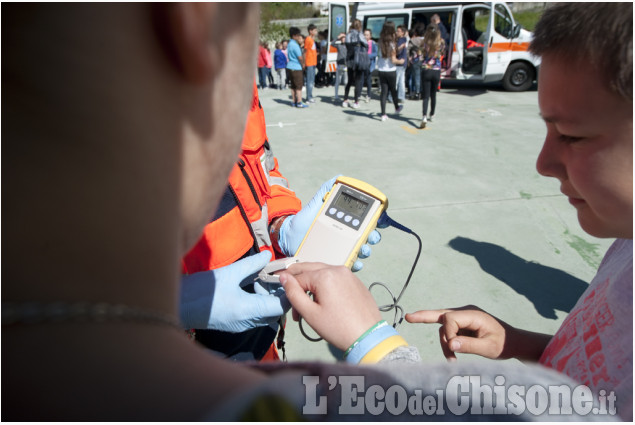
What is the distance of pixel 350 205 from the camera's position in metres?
1.63

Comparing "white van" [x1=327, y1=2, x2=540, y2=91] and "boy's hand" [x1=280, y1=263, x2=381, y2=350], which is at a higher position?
"white van" [x1=327, y1=2, x2=540, y2=91]

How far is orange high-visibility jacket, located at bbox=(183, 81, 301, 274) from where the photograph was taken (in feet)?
4.34

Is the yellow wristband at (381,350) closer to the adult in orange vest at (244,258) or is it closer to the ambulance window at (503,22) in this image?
the adult in orange vest at (244,258)

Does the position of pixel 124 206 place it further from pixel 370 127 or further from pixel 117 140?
pixel 370 127

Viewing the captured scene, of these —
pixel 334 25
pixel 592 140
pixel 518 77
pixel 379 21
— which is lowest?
pixel 518 77

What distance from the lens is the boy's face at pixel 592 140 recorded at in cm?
72

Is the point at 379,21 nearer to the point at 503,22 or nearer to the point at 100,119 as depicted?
the point at 503,22

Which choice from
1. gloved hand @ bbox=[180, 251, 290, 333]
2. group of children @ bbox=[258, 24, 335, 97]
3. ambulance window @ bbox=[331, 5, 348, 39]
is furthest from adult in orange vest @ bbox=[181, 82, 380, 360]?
ambulance window @ bbox=[331, 5, 348, 39]

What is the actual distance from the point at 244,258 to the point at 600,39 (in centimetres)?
113

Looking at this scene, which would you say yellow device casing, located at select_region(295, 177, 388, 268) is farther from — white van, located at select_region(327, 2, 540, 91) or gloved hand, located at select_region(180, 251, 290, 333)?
white van, located at select_region(327, 2, 540, 91)

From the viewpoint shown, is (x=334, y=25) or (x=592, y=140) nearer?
(x=592, y=140)

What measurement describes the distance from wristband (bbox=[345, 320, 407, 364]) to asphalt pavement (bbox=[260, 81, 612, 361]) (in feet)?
4.73

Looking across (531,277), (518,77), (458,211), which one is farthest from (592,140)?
(518,77)

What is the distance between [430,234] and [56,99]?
328 cm
